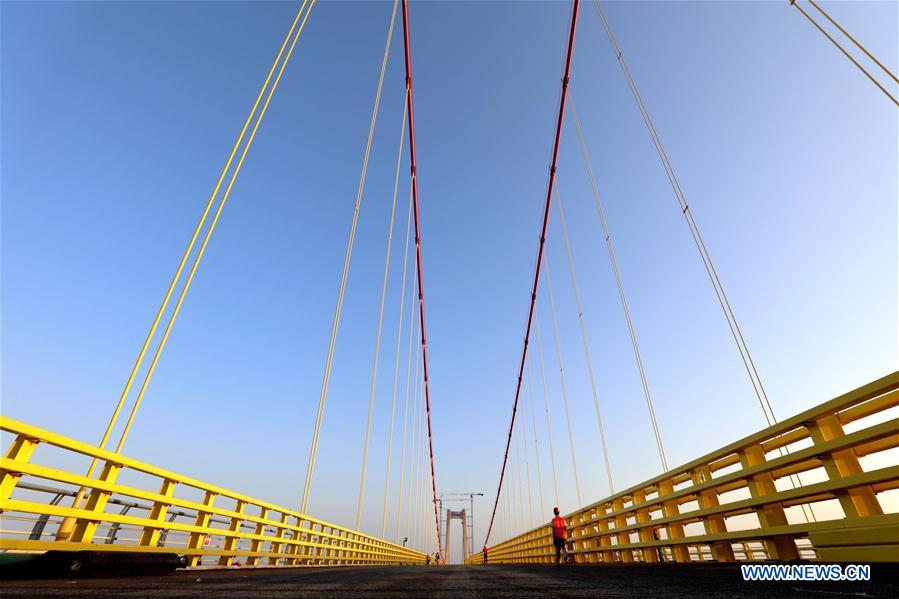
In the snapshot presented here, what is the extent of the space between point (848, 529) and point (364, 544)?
13163 millimetres

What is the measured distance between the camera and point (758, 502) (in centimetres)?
348

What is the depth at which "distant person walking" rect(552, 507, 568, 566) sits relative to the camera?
9.35m

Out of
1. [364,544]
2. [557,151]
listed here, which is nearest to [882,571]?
[364,544]

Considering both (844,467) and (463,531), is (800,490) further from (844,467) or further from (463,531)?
(463,531)

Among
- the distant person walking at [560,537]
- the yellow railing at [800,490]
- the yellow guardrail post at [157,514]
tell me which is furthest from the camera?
the distant person walking at [560,537]

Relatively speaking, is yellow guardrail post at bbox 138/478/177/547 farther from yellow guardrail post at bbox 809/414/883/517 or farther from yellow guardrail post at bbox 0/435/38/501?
yellow guardrail post at bbox 809/414/883/517

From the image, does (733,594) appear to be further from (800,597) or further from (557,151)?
(557,151)

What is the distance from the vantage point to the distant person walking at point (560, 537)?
935 centimetres

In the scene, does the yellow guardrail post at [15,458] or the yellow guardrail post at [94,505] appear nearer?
the yellow guardrail post at [15,458]

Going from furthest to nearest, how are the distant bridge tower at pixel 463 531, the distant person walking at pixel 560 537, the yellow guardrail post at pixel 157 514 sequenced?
the distant bridge tower at pixel 463 531
the distant person walking at pixel 560 537
the yellow guardrail post at pixel 157 514

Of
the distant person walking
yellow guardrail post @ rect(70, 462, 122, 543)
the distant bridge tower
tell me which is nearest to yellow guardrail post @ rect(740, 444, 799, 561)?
yellow guardrail post @ rect(70, 462, 122, 543)

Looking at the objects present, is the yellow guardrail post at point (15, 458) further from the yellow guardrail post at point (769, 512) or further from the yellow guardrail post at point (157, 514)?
the yellow guardrail post at point (769, 512)

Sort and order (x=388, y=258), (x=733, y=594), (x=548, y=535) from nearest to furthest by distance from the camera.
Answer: (x=733, y=594), (x=548, y=535), (x=388, y=258)

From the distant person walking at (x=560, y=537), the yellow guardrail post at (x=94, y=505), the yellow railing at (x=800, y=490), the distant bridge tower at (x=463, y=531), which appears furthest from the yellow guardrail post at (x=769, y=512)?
the distant bridge tower at (x=463, y=531)
